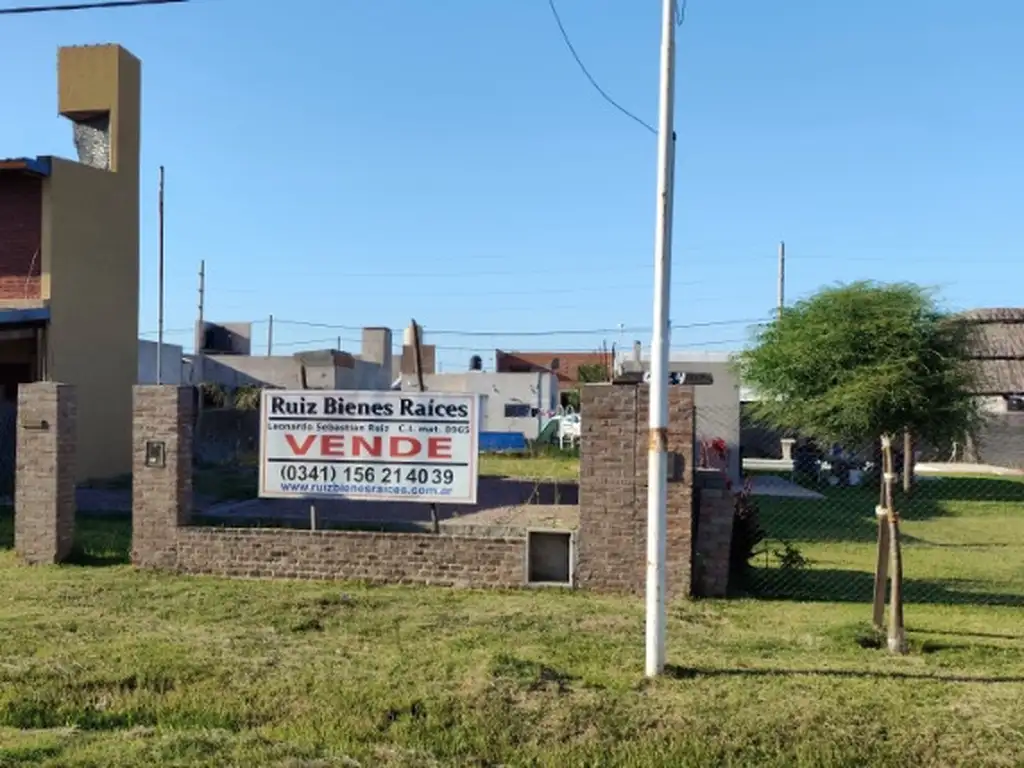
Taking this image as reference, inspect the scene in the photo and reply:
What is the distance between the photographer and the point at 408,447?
9.98 metres

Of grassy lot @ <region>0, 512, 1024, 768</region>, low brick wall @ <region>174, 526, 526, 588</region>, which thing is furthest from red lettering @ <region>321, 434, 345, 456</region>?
grassy lot @ <region>0, 512, 1024, 768</region>

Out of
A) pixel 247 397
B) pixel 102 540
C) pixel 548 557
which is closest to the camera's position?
pixel 548 557

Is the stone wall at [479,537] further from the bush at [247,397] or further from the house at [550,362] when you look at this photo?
the house at [550,362]

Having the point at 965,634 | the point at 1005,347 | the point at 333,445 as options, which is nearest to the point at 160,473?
the point at 333,445

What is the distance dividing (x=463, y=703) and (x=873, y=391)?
5196 mm

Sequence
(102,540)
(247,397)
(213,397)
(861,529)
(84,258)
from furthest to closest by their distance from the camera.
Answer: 1. (247,397)
2. (213,397)
3. (84,258)
4. (861,529)
5. (102,540)

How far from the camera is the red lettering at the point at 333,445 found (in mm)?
10141

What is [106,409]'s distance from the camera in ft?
71.7

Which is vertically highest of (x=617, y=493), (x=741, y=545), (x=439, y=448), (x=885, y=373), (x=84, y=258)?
(x=84, y=258)

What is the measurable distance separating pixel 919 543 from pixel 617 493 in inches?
306

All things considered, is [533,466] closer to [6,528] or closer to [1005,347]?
[1005,347]

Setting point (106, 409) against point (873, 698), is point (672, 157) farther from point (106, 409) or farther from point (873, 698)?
point (106, 409)

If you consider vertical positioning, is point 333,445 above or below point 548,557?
above

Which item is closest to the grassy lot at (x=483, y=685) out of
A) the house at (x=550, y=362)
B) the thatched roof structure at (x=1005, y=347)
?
the thatched roof structure at (x=1005, y=347)
